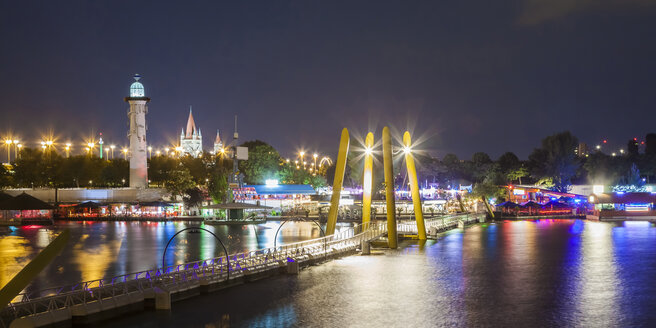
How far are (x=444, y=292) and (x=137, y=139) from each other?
89060 mm

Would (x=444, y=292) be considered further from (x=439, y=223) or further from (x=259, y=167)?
(x=259, y=167)

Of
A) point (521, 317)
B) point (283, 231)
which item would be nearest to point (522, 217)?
point (283, 231)

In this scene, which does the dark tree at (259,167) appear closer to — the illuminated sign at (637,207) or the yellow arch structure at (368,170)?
the illuminated sign at (637,207)

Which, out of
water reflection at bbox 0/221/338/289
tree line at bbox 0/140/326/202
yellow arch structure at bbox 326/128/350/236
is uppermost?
tree line at bbox 0/140/326/202

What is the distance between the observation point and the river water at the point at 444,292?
24.4 m

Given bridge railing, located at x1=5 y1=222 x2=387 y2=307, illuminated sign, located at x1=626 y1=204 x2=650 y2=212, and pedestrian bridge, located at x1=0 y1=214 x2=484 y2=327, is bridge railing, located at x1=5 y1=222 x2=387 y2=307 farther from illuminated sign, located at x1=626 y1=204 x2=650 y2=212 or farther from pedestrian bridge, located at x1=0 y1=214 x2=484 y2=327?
illuminated sign, located at x1=626 y1=204 x2=650 y2=212

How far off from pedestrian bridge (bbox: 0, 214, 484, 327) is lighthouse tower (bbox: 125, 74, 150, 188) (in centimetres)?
7609

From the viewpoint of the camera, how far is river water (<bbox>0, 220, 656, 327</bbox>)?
962 inches

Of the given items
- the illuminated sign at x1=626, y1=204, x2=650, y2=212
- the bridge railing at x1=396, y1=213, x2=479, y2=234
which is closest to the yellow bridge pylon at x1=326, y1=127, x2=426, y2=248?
the bridge railing at x1=396, y1=213, x2=479, y2=234

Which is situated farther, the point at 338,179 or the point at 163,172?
the point at 163,172

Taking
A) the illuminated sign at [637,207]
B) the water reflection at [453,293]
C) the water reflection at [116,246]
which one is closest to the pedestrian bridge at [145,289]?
the water reflection at [453,293]

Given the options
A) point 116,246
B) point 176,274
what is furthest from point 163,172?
point 176,274

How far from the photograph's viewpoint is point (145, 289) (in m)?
25.3

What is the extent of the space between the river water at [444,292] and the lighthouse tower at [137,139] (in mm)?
62469
